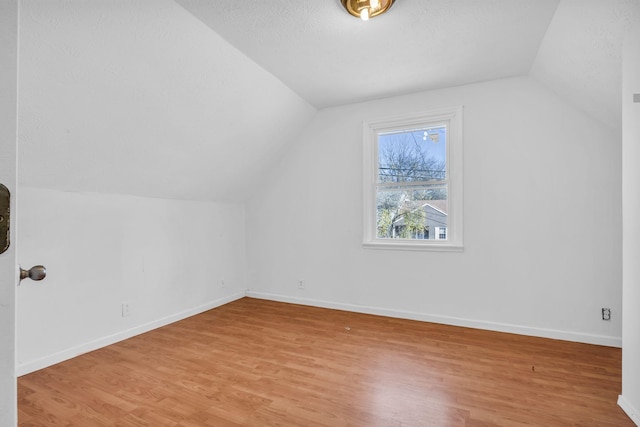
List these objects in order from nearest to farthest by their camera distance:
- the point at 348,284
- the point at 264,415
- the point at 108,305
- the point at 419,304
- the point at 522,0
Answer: the point at 264,415
the point at 522,0
the point at 108,305
the point at 419,304
the point at 348,284

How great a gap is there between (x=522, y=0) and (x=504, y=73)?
1.17m

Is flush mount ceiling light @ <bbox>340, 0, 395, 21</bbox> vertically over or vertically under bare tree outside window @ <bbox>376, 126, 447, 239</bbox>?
over

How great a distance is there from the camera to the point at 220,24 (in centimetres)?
229

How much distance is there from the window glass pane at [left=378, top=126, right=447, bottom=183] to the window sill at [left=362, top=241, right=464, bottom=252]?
0.74 m

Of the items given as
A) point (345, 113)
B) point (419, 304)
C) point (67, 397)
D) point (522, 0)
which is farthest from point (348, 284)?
point (522, 0)

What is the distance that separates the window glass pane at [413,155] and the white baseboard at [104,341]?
108 inches

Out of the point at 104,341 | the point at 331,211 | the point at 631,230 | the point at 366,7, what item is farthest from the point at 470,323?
the point at 104,341

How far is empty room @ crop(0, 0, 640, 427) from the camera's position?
1990 millimetres

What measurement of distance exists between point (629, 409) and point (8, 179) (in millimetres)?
2957

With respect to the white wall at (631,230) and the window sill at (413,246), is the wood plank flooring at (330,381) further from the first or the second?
the window sill at (413,246)

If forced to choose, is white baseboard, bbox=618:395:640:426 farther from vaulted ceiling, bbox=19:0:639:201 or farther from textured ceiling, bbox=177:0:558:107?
textured ceiling, bbox=177:0:558:107

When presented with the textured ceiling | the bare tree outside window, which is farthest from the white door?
the bare tree outside window

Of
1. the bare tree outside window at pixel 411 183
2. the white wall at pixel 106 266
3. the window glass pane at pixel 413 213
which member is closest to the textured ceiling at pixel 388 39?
the bare tree outside window at pixel 411 183

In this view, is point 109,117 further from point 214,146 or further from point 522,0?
point 522,0
